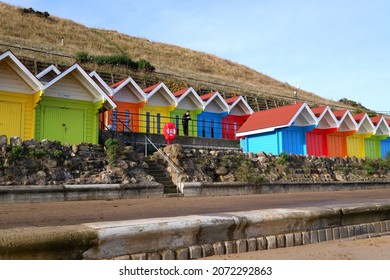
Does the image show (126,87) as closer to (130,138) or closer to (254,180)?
(130,138)

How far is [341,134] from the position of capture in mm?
28172

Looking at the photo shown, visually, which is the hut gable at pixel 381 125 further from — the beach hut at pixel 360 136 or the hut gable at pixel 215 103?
the hut gable at pixel 215 103

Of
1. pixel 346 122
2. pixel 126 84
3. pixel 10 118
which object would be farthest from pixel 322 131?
pixel 10 118

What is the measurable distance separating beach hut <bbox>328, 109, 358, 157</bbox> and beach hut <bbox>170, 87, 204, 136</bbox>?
962 centimetres

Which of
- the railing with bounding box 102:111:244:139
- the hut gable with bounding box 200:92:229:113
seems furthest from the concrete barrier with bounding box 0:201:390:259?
the hut gable with bounding box 200:92:229:113

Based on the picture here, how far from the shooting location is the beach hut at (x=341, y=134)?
27.4 metres

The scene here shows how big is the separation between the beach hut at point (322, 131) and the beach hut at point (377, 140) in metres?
5.71

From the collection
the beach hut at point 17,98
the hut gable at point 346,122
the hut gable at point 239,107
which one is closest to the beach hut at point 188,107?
the hut gable at point 239,107

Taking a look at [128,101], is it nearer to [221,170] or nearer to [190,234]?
[221,170]

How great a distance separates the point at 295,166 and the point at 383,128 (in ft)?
49.7

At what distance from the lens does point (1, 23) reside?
58.8 metres

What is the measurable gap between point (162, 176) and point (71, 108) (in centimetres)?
635

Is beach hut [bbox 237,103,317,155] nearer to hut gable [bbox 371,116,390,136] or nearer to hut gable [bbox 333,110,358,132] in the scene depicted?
hut gable [bbox 333,110,358,132]

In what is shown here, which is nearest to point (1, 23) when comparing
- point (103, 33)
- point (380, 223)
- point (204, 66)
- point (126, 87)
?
point (103, 33)
